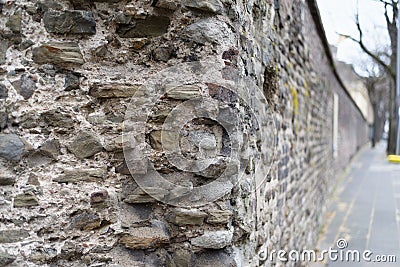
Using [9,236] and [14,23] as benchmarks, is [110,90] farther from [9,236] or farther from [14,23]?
[9,236]

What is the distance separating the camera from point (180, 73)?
155 centimetres

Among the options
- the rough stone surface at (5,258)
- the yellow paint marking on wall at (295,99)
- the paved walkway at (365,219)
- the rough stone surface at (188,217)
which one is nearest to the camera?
the rough stone surface at (5,258)

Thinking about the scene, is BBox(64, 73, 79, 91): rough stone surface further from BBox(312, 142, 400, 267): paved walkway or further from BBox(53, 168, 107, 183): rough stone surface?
BBox(312, 142, 400, 267): paved walkway

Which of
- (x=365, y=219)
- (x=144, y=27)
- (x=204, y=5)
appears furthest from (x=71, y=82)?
(x=365, y=219)

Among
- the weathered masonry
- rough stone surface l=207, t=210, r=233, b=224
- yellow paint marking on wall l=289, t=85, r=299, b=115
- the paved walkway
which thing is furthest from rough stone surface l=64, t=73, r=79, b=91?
the paved walkway

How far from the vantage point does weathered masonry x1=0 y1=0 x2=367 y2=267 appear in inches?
57.4

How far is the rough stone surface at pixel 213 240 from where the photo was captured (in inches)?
59.6

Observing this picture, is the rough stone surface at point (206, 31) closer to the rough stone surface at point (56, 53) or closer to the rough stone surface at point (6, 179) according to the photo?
the rough stone surface at point (56, 53)

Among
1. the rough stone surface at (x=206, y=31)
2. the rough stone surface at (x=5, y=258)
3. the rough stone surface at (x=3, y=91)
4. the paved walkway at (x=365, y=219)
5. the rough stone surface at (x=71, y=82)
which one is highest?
the rough stone surface at (x=206, y=31)

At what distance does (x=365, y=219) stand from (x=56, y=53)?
452cm

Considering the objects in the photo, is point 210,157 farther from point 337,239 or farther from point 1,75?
point 337,239

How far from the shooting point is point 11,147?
145cm

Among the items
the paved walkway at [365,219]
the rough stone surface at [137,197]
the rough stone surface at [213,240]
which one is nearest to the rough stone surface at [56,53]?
the rough stone surface at [137,197]

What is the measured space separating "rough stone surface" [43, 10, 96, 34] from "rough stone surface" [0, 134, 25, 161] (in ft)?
1.46
